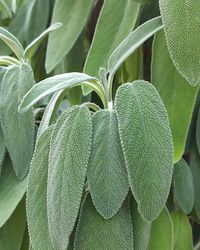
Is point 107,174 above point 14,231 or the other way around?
above

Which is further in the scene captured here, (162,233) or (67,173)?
(162,233)

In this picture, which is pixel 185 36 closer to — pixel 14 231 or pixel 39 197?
pixel 39 197

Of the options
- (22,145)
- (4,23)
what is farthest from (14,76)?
(4,23)

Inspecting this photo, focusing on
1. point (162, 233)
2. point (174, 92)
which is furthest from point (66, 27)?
point (162, 233)

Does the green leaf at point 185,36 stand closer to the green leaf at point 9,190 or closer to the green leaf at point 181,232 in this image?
the green leaf at point 9,190

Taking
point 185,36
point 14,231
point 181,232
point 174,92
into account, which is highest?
point 185,36

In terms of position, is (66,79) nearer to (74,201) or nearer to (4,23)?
(74,201)
